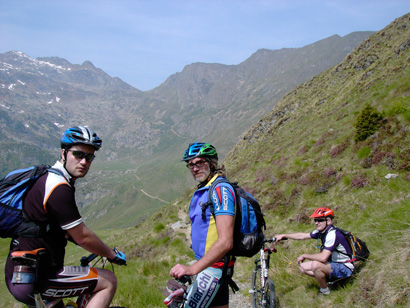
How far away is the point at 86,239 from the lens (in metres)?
3.36

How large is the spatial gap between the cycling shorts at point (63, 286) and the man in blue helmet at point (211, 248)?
4.02 feet

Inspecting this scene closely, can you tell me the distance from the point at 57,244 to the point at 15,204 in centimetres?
75

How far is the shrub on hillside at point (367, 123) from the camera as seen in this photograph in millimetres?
14602

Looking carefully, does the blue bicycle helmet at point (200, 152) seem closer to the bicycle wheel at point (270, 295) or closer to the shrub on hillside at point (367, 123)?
the bicycle wheel at point (270, 295)

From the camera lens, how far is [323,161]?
Result: 54.6 ft

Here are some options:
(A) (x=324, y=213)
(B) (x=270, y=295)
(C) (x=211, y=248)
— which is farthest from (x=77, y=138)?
(A) (x=324, y=213)

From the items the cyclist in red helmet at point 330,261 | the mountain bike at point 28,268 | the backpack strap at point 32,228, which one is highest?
the backpack strap at point 32,228

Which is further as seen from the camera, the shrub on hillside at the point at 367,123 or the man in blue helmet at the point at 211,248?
the shrub on hillside at the point at 367,123

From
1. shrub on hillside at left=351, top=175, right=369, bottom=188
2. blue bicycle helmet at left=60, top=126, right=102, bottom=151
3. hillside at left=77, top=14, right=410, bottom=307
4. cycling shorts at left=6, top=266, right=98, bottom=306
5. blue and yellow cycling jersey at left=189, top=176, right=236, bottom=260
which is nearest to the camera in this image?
cycling shorts at left=6, top=266, right=98, bottom=306

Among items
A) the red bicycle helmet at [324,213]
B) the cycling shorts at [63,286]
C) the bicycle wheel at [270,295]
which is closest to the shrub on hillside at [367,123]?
the red bicycle helmet at [324,213]

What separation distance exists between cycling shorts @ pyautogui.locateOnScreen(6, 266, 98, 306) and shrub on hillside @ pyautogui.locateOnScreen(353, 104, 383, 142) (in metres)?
16.0

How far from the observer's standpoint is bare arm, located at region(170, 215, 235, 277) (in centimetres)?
328

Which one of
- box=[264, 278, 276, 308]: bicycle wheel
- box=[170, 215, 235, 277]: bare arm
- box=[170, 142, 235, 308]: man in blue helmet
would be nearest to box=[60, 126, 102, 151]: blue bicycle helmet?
box=[170, 142, 235, 308]: man in blue helmet

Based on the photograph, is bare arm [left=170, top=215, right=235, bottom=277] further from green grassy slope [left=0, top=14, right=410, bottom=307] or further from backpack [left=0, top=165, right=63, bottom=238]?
green grassy slope [left=0, top=14, right=410, bottom=307]
